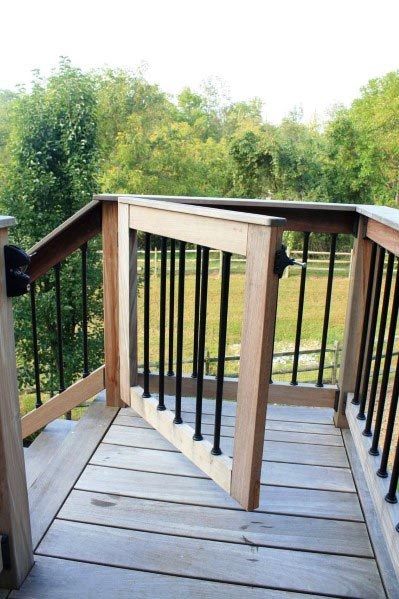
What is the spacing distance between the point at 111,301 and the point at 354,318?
1.10 m

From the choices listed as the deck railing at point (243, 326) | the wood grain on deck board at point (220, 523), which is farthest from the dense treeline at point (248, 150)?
the wood grain on deck board at point (220, 523)

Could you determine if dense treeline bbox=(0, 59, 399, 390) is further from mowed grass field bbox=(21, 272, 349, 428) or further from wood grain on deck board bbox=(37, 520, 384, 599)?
wood grain on deck board bbox=(37, 520, 384, 599)

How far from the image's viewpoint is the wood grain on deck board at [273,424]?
2076mm

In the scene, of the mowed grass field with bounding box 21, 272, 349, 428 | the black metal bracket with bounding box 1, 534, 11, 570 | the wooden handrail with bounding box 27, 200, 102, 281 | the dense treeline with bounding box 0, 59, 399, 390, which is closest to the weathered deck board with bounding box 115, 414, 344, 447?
the wooden handrail with bounding box 27, 200, 102, 281

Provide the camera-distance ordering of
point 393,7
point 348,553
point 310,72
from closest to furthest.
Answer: point 348,553 → point 393,7 → point 310,72

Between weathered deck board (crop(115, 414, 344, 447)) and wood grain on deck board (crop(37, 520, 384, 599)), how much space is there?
2.11 ft

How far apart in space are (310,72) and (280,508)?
24239 mm

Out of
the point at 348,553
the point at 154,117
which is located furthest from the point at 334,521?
the point at 154,117

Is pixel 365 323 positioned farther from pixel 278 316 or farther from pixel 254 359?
pixel 278 316

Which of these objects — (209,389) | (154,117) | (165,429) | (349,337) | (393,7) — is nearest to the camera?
(165,429)

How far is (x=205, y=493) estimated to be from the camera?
1.64 m

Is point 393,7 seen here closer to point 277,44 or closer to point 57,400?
point 277,44

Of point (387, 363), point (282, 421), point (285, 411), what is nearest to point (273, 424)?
point (282, 421)

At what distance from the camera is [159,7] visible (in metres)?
23.8
